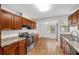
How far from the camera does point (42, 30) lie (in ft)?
7.13

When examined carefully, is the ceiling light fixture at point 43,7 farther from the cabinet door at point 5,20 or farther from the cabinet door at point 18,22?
the cabinet door at point 18,22

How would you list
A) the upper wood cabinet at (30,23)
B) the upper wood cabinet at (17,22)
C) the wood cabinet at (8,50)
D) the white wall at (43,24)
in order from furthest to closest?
the upper wood cabinet at (17,22), the upper wood cabinet at (30,23), the white wall at (43,24), the wood cabinet at (8,50)

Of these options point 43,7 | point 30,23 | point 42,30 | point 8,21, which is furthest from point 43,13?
point 8,21

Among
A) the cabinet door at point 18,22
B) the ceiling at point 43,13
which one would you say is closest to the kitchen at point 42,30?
the ceiling at point 43,13

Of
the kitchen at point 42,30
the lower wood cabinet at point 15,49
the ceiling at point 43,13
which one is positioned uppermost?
the ceiling at point 43,13

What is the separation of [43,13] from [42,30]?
1.12ft

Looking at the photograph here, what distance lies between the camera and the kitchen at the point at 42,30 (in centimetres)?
193

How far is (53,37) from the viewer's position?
2203mm

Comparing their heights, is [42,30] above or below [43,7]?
below

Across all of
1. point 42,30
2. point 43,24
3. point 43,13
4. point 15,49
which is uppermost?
point 43,13

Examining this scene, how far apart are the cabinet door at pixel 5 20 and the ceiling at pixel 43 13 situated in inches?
8.7

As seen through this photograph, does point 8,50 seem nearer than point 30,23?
Yes

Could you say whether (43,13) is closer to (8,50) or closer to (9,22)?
(9,22)
